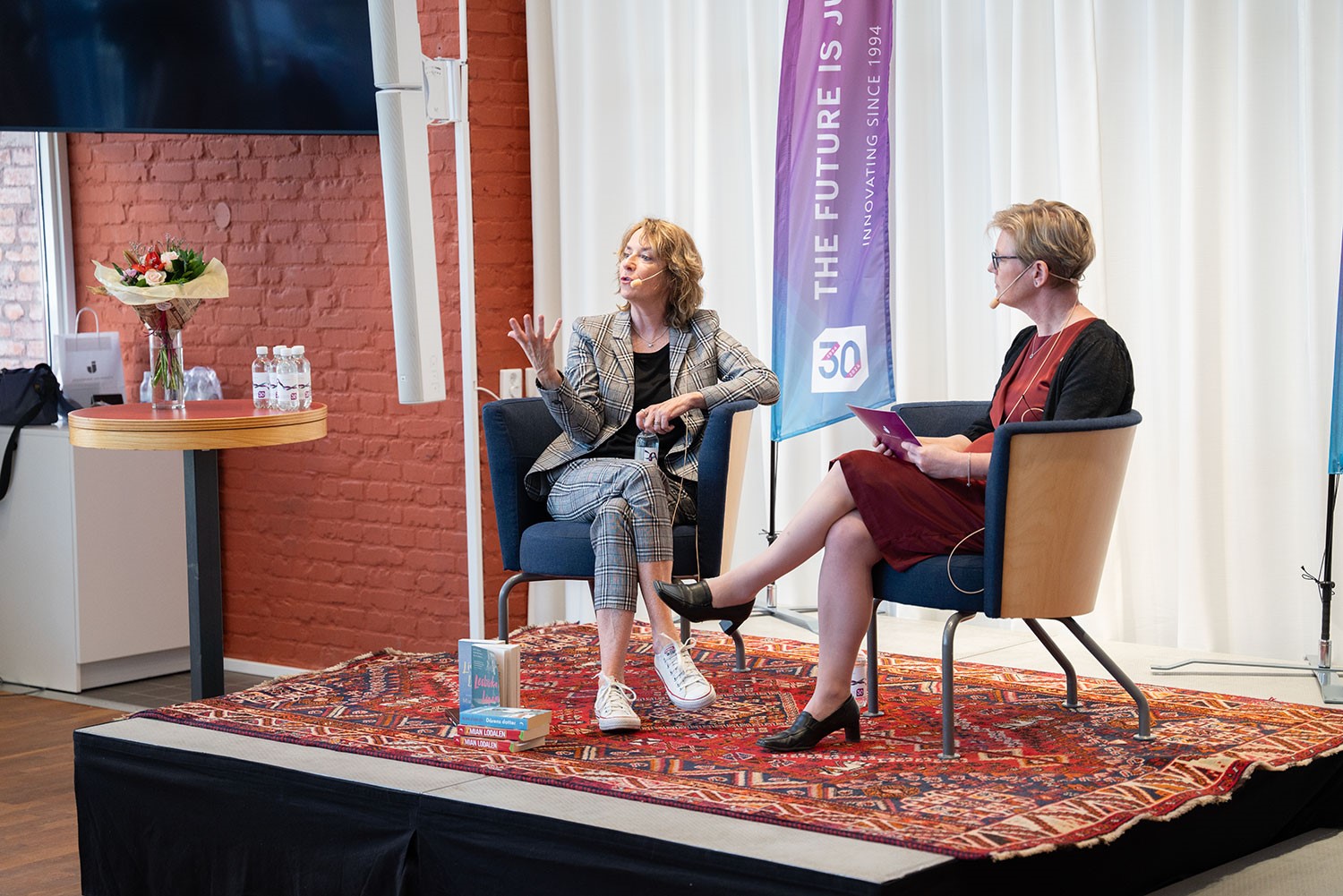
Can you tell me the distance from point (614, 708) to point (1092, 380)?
1.25m

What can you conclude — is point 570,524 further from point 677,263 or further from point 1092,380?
point 1092,380

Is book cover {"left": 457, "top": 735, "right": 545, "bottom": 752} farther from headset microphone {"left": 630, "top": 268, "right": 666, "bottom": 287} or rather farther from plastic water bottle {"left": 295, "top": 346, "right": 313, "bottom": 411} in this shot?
plastic water bottle {"left": 295, "top": 346, "right": 313, "bottom": 411}

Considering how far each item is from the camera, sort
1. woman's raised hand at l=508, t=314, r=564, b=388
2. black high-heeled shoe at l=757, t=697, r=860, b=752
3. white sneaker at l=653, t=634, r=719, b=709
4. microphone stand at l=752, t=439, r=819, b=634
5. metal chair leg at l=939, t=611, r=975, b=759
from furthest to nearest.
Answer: microphone stand at l=752, t=439, r=819, b=634, woman's raised hand at l=508, t=314, r=564, b=388, white sneaker at l=653, t=634, r=719, b=709, black high-heeled shoe at l=757, t=697, r=860, b=752, metal chair leg at l=939, t=611, r=975, b=759

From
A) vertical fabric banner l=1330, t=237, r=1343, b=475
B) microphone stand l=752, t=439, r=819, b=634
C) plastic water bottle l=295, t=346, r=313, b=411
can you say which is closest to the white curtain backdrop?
microphone stand l=752, t=439, r=819, b=634

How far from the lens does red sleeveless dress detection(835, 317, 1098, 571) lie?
3332mm

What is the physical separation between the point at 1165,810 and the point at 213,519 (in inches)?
105

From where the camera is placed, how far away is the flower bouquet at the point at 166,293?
4535 millimetres

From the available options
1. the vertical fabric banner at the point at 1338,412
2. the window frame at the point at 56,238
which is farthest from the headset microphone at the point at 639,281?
the window frame at the point at 56,238

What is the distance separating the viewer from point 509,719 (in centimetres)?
327

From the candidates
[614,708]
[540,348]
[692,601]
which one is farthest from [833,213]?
[614,708]

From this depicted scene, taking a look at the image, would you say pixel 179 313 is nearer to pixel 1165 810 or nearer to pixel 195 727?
pixel 195 727

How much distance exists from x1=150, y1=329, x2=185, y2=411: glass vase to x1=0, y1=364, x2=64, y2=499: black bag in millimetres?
790

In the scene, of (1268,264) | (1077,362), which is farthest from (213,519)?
(1268,264)

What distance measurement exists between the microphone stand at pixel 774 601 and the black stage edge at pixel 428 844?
73.5 inches
